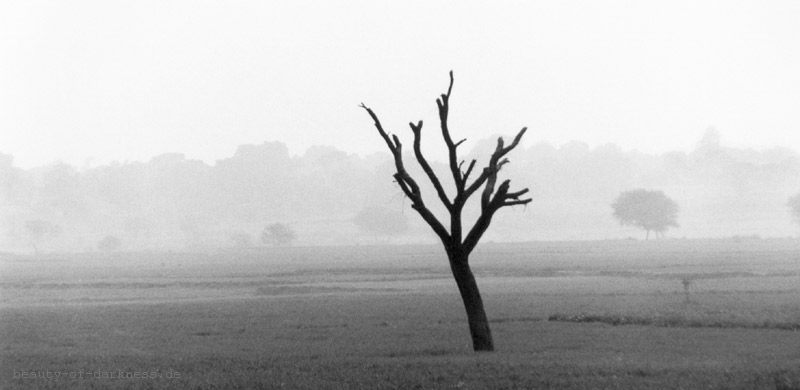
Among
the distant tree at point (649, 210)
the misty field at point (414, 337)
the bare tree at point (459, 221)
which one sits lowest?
the misty field at point (414, 337)

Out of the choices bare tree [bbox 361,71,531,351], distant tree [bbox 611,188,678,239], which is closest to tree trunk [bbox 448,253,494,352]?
bare tree [bbox 361,71,531,351]

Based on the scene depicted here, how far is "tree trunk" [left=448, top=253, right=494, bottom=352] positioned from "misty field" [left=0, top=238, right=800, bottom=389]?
26.8 inches

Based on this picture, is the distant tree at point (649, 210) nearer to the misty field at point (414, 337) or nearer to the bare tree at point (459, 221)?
the misty field at point (414, 337)

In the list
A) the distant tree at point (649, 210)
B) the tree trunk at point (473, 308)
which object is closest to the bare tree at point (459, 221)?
the tree trunk at point (473, 308)

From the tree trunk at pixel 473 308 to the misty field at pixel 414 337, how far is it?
0.68 meters

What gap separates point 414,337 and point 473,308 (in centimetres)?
548

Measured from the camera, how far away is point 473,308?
2502 cm

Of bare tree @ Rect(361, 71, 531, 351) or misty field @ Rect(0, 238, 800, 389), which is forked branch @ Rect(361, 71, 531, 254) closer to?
bare tree @ Rect(361, 71, 531, 351)

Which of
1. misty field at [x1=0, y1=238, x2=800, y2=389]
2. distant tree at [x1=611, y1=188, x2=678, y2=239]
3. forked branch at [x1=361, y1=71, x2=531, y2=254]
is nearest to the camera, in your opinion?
misty field at [x1=0, y1=238, x2=800, y2=389]

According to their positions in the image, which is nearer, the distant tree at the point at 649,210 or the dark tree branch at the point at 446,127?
the dark tree branch at the point at 446,127

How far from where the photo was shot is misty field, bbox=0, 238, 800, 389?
765 inches

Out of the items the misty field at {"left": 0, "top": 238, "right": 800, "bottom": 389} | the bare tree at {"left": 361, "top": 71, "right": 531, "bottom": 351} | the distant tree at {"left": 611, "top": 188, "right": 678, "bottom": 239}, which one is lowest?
the misty field at {"left": 0, "top": 238, "right": 800, "bottom": 389}

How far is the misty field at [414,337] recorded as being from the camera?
1944cm

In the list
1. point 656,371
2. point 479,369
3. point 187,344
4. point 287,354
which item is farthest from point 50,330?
point 656,371
